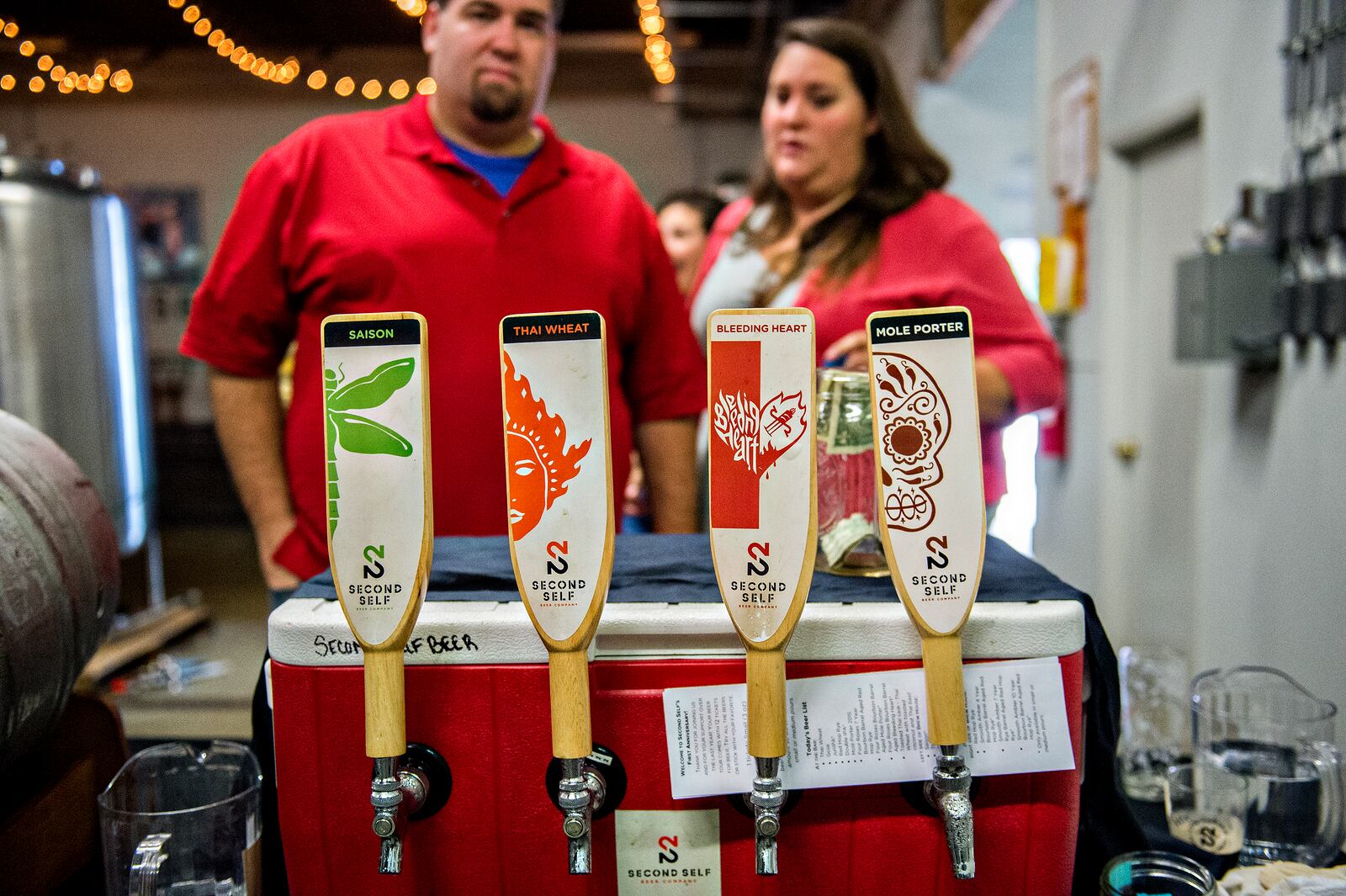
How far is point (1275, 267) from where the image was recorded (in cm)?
219

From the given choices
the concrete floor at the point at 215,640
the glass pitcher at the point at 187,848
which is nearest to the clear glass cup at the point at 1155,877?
the glass pitcher at the point at 187,848

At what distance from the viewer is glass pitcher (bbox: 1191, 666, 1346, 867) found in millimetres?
949

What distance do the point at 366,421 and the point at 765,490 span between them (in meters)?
0.27

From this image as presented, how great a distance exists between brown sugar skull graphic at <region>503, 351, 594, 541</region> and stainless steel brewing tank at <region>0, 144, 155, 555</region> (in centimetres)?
363

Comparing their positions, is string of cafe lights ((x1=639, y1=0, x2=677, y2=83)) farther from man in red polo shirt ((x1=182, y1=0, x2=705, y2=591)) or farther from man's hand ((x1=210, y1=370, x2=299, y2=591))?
man's hand ((x1=210, y1=370, x2=299, y2=591))

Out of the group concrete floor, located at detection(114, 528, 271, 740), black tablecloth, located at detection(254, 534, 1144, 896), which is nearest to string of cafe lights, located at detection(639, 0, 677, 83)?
concrete floor, located at detection(114, 528, 271, 740)

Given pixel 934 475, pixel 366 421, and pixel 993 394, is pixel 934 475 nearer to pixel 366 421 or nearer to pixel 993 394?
pixel 366 421

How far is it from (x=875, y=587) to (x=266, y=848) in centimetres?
59

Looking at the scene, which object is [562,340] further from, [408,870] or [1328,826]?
[1328,826]

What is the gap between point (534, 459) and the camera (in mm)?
660

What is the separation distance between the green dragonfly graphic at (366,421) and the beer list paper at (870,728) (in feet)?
0.88

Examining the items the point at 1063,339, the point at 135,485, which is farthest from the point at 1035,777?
the point at 135,485

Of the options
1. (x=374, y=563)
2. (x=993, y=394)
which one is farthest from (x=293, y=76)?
(x=374, y=563)

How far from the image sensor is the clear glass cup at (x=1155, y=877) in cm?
74
